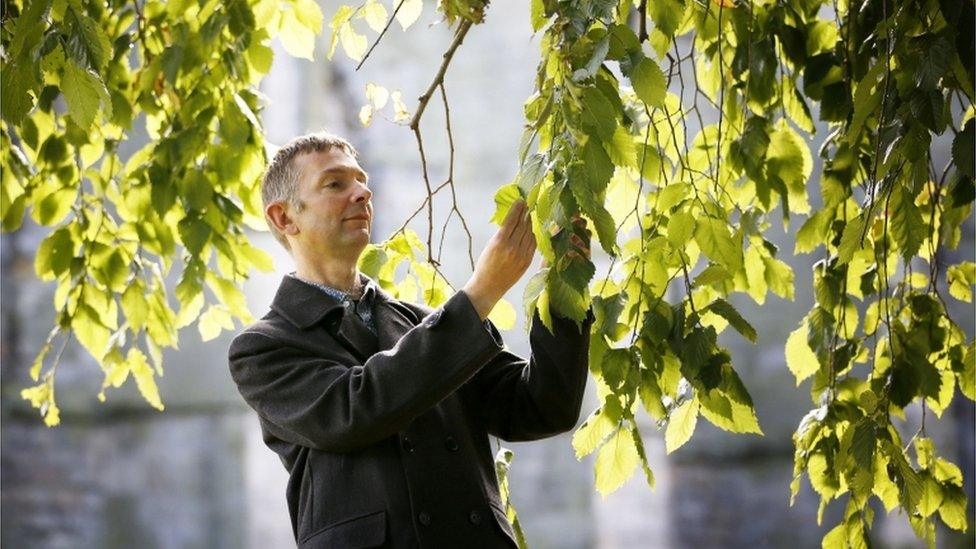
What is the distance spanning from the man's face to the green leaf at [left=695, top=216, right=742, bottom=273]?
0.36 m

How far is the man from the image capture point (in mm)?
1341

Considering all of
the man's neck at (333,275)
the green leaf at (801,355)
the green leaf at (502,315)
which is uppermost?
the man's neck at (333,275)

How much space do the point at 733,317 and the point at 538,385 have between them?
0.70 feet

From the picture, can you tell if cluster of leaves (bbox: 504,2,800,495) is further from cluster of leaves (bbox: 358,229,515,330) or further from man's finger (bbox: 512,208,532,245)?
cluster of leaves (bbox: 358,229,515,330)

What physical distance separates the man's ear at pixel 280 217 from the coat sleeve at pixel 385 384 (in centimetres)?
20

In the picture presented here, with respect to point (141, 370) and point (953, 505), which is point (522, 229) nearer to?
point (953, 505)

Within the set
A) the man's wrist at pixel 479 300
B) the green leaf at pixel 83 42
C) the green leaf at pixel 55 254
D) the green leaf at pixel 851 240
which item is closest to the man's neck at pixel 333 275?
the man's wrist at pixel 479 300

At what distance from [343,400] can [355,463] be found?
0.09 meters

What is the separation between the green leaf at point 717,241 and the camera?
1426mm

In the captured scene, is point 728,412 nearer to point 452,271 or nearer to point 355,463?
point 355,463

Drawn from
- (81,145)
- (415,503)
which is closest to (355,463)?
(415,503)

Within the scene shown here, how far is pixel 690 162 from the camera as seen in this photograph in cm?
182

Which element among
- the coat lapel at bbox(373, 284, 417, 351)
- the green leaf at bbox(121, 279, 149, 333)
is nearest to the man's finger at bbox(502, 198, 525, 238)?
the coat lapel at bbox(373, 284, 417, 351)

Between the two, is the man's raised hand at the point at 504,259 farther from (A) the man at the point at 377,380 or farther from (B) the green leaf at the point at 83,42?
(B) the green leaf at the point at 83,42
